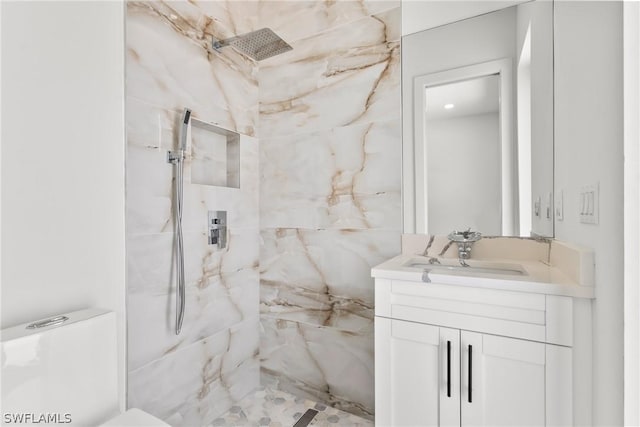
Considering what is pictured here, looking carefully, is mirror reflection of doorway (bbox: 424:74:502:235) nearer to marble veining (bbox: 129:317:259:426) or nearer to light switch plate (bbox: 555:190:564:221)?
light switch plate (bbox: 555:190:564:221)

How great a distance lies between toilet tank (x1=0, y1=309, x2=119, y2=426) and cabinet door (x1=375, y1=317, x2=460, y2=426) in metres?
0.94

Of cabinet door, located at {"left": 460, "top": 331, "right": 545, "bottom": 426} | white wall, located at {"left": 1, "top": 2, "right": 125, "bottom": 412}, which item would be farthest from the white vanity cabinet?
white wall, located at {"left": 1, "top": 2, "right": 125, "bottom": 412}

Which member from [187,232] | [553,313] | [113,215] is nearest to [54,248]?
[113,215]

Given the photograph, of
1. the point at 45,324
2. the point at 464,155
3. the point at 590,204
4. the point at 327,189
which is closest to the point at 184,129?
the point at 327,189

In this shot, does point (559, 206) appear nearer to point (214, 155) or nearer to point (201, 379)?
point (214, 155)

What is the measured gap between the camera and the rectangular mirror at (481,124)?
1.46 meters

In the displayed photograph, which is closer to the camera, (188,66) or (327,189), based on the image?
(188,66)

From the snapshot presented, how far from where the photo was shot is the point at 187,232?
159 cm

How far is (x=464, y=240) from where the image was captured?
4.99 ft

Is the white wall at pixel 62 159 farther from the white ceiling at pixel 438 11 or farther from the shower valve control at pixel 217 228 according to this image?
the white ceiling at pixel 438 11

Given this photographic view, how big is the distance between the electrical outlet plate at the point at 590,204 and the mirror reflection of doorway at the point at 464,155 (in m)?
0.53

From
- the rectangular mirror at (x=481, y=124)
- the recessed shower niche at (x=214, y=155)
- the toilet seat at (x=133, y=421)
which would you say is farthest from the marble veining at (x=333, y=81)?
the toilet seat at (x=133, y=421)

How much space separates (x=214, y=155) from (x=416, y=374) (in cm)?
140

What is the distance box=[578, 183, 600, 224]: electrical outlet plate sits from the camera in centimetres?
89
